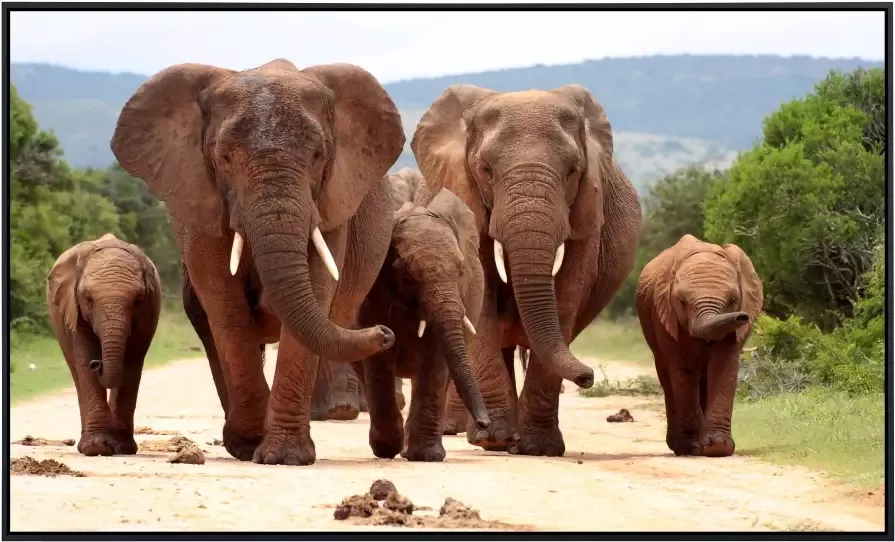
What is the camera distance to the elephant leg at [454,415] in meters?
13.9

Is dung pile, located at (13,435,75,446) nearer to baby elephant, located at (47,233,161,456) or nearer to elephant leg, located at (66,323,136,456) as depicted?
baby elephant, located at (47,233,161,456)

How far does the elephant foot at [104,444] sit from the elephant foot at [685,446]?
379 cm

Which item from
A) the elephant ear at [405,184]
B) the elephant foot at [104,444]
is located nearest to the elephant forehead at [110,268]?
the elephant foot at [104,444]

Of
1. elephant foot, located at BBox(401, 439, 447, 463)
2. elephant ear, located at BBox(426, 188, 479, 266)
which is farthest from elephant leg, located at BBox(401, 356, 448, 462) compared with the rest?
elephant ear, located at BBox(426, 188, 479, 266)

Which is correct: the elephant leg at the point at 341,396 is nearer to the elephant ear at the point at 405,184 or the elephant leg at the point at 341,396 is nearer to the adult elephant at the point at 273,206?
the elephant ear at the point at 405,184

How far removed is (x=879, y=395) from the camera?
49.7ft

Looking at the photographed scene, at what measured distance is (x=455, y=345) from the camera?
35.4 feet

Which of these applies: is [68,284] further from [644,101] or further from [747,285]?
[644,101]

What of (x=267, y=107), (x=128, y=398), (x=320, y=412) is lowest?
(x=320, y=412)

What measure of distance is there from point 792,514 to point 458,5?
2.85 meters

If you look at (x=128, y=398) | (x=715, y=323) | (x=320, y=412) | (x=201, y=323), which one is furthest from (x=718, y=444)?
(x=320, y=412)

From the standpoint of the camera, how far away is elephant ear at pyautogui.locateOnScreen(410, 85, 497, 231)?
13.2 meters

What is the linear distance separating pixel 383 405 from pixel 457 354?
768 mm

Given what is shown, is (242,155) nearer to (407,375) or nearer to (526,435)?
(407,375)
